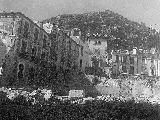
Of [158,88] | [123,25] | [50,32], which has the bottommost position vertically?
[158,88]

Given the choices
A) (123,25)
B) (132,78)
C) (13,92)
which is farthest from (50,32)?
(123,25)

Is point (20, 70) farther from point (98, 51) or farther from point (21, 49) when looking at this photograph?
point (98, 51)

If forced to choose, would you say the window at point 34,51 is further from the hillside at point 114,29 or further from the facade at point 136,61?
the hillside at point 114,29

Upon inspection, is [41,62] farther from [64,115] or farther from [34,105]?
[64,115]

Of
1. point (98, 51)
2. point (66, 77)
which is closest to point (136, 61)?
point (98, 51)

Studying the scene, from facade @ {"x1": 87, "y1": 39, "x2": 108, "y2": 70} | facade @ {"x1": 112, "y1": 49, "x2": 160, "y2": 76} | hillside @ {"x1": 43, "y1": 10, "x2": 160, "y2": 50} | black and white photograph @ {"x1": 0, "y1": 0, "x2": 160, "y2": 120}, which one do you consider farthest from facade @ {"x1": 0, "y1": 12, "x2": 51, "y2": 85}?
hillside @ {"x1": 43, "y1": 10, "x2": 160, "y2": 50}

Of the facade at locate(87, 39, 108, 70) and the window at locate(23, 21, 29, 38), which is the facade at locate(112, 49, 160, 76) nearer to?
the facade at locate(87, 39, 108, 70)
